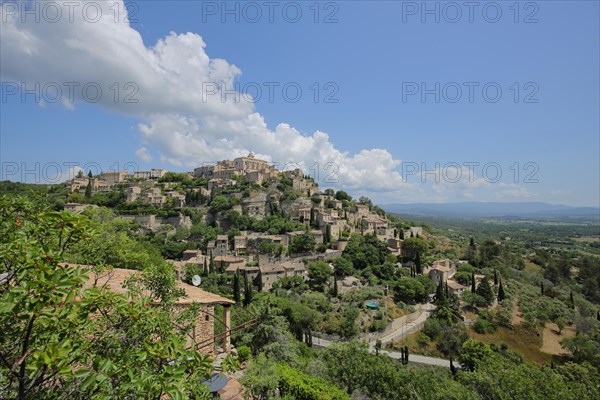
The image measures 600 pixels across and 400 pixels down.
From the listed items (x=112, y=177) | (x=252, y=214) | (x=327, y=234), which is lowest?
(x=327, y=234)

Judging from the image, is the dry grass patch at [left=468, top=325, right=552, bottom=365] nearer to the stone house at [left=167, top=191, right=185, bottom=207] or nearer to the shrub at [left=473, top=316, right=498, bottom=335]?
the shrub at [left=473, top=316, right=498, bottom=335]

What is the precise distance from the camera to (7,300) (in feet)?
6.28

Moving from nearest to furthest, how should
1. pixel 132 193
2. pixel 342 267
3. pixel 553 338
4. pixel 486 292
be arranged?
1. pixel 553 338
2. pixel 486 292
3. pixel 342 267
4. pixel 132 193

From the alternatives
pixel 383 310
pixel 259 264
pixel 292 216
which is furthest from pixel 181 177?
pixel 383 310

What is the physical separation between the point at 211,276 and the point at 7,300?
36.5 meters

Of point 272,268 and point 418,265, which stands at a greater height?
point 272,268

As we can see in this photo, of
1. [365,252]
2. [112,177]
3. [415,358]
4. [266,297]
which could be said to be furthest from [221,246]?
[112,177]

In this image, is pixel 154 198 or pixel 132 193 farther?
pixel 132 193

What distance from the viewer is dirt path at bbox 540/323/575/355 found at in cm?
2934

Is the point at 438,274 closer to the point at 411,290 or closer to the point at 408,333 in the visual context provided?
the point at 411,290

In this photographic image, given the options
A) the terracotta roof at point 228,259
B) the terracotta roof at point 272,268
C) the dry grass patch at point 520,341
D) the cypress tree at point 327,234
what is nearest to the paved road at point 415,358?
the dry grass patch at point 520,341

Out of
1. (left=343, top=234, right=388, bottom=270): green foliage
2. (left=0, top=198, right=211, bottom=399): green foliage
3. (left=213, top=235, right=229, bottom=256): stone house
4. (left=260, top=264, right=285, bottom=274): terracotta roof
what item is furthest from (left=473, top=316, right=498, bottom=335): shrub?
(left=0, top=198, right=211, bottom=399): green foliage

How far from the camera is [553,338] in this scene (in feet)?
103

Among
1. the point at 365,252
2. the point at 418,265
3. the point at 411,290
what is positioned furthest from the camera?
the point at 365,252
